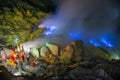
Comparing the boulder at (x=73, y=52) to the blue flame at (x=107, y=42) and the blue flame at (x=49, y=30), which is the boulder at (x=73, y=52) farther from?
the blue flame at (x=107, y=42)

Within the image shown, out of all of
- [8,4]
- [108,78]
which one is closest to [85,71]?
[108,78]

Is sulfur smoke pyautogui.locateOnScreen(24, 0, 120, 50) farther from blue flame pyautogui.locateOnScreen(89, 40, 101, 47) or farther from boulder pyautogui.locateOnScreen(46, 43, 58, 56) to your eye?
boulder pyautogui.locateOnScreen(46, 43, 58, 56)

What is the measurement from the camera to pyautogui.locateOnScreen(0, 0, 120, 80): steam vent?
2264 cm

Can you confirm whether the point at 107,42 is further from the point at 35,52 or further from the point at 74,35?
the point at 35,52

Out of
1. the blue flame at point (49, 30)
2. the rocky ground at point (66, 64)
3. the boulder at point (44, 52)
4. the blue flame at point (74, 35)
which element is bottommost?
the rocky ground at point (66, 64)

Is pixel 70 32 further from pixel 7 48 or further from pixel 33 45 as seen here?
pixel 7 48

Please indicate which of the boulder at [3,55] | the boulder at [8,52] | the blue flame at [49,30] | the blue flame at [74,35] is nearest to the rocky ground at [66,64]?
the boulder at [8,52]

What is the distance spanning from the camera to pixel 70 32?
32219 mm

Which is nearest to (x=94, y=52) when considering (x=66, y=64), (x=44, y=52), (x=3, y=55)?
(x=66, y=64)

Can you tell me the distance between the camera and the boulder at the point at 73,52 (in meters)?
26.1

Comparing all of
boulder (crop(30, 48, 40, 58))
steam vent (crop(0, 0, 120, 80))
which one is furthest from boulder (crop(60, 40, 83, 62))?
boulder (crop(30, 48, 40, 58))

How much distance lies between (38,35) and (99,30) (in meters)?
11.2

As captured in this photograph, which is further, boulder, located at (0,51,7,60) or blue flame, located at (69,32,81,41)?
blue flame, located at (69,32,81,41)

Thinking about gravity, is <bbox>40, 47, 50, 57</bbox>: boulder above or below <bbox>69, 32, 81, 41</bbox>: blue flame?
below
